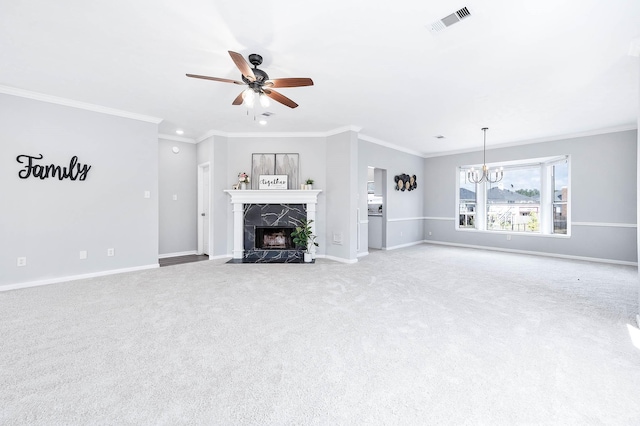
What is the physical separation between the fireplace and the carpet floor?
6.10 feet

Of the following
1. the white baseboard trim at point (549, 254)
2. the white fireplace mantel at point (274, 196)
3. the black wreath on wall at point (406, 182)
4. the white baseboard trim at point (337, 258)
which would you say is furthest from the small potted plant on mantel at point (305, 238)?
the white baseboard trim at point (549, 254)

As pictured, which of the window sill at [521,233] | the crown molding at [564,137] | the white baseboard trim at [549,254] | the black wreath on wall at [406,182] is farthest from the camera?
the black wreath on wall at [406,182]

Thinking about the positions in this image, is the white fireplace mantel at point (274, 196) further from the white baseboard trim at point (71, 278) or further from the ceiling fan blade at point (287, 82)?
the ceiling fan blade at point (287, 82)

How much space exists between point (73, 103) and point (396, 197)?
21.2 feet

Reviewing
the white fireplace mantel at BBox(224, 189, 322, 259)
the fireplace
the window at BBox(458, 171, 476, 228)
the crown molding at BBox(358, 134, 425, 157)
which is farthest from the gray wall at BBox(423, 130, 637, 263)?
the fireplace

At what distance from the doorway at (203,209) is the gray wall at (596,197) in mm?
6833

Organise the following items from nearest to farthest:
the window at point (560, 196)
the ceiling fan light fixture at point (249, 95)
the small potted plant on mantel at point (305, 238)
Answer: the ceiling fan light fixture at point (249, 95)
the small potted plant on mantel at point (305, 238)
the window at point (560, 196)

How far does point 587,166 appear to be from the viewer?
560cm

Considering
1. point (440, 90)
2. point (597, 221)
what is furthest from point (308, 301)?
point (597, 221)

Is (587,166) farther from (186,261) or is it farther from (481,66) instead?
(186,261)

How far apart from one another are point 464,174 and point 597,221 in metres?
2.86

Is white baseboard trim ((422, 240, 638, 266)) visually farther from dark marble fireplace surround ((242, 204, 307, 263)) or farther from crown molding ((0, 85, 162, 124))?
crown molding ((0, 85, 162, 124))

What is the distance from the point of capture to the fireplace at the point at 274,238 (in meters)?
5.69

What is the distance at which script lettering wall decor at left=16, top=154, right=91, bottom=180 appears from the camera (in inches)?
145
